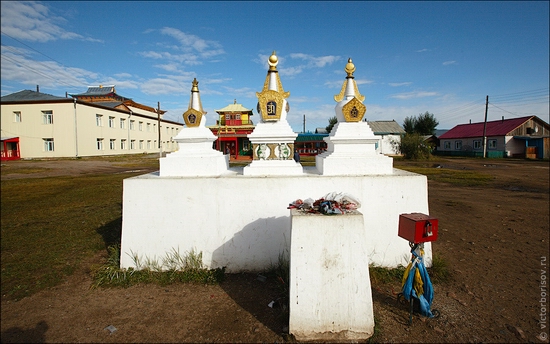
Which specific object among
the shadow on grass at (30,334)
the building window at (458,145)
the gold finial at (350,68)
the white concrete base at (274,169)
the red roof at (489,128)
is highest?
the red roof at (489,128)

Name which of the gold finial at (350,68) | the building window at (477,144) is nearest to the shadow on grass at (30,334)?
the gold finial at (350,68)

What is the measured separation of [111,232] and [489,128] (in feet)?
134

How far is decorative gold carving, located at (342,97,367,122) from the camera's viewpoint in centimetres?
533

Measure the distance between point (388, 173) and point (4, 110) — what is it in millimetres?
5047

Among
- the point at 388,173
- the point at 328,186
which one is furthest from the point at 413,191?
the point at 328,186

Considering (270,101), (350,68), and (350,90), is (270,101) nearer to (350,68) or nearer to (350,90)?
(350,90)

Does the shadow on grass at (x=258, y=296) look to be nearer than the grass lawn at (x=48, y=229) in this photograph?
No

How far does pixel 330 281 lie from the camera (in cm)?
320

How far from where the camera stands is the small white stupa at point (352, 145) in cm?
508

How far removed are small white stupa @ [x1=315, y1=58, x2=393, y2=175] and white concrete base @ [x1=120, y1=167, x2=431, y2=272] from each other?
34 centimetres

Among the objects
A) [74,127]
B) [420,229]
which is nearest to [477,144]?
[420,229]

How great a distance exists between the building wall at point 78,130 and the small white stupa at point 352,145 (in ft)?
12.7

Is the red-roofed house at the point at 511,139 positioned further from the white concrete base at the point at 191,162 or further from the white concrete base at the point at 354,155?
the white concrete base at the point at 191,162

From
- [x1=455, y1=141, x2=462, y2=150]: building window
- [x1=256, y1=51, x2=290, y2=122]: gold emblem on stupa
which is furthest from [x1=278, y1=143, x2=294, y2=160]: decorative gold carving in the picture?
[x1=455, y1=141, x2=462, y2=150]: building window
